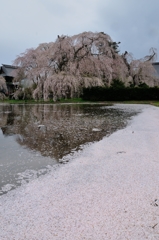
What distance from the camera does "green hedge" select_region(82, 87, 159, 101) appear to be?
1691 centimetres

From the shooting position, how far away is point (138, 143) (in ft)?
10.3

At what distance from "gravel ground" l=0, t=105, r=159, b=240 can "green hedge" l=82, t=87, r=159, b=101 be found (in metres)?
15.4

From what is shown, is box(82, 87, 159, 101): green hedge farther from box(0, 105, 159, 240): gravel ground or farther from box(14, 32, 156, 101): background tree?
box(0, 105, 159, 240): gravel ground

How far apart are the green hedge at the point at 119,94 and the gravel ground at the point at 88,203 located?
1541 centimetres

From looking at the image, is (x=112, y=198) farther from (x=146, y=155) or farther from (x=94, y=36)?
(x=94, y=36)

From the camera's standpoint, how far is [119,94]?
17.5 metres

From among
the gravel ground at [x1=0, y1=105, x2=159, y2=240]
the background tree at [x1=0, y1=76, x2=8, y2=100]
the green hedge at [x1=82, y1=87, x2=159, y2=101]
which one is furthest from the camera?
the background tree at [x1=0, y1=76, x2=8, y2=100]

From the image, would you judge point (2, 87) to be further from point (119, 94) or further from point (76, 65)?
point (119, 94)

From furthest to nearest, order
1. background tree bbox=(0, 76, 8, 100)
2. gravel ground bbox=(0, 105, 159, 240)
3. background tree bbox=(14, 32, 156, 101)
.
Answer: background tree bbox=(0, 76, 8, 100), background tree bbox=(14, 32, 156, 101), gravel ground bbox=(0, 105, 159, 240)

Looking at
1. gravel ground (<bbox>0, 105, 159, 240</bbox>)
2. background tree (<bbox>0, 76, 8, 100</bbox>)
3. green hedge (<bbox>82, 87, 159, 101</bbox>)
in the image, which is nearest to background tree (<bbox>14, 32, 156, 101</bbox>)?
green hedge (<bbox>82, 87, 159, 101</bbox>)

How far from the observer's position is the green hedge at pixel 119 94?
1691 cm

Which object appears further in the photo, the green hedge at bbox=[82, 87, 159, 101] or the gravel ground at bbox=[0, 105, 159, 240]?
the green hedge at bbox=[82, 87, 159, 101]

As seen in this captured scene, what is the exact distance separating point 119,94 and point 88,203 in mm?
16589

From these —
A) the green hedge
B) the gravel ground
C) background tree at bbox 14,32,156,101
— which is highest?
background tree at bbox 14,32,156,101
